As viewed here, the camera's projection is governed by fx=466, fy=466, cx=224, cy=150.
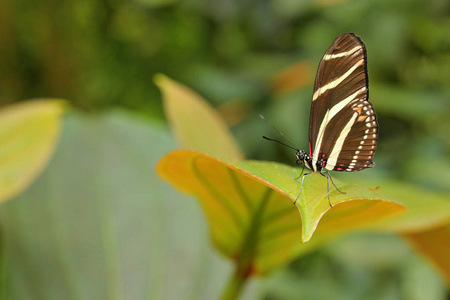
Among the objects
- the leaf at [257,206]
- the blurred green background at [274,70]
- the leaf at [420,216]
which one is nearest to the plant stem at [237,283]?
the leaf at [257,206]

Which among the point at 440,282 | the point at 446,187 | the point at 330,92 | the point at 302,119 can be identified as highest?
the point at 330,92

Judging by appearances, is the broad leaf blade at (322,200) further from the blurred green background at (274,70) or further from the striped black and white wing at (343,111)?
the blurred green background at (274,70)

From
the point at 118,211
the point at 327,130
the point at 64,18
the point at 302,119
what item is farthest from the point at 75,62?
the point at 327,130

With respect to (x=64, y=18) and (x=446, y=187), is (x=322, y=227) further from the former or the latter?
(x=64, y=18)

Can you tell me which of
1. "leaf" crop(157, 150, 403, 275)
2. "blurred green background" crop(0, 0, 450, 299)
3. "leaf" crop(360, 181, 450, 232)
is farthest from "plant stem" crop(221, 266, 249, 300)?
"blurred green background" crop(0, 0, 450, 299)

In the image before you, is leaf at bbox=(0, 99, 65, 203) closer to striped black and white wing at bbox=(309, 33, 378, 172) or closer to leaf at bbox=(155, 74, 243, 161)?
leaf at bbox=(155, 74, 243, 161)

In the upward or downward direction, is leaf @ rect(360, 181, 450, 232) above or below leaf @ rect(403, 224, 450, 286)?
above
